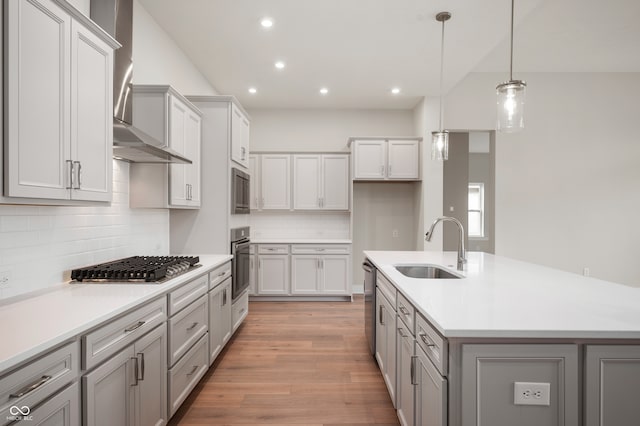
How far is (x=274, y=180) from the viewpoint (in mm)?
5480

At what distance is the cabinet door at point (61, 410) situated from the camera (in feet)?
3.59

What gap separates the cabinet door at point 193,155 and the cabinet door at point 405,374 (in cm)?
226

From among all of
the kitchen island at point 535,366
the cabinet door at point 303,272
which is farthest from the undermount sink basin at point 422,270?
the cabinet door at point 303,272

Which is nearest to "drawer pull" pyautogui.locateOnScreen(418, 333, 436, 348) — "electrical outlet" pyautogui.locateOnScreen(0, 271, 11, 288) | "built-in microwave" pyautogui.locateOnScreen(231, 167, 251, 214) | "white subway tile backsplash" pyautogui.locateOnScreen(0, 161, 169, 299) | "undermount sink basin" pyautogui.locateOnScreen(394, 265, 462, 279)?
"undermount sink basin" pyautogui.locateOnScreen(394, 265, 462, 279)

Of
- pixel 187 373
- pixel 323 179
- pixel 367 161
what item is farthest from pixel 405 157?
pixel 187 373

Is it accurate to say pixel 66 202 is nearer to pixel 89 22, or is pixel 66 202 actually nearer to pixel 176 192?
pixel 89 22

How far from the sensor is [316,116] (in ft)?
19.1

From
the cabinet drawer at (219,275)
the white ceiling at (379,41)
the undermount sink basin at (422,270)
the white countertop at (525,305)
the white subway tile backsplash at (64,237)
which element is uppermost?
the white ceiling at (379,41)

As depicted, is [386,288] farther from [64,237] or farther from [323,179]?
[323,179]

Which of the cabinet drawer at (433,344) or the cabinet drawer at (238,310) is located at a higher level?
the cabinet drawer at (433,344)

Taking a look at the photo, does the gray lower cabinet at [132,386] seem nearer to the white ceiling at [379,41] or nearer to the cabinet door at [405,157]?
the white ceiling at [379,41]

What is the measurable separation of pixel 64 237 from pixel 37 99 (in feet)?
3.28

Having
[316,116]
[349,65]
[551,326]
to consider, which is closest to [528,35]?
[349,65]

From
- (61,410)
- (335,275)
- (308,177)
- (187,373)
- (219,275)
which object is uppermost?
(308,177)
